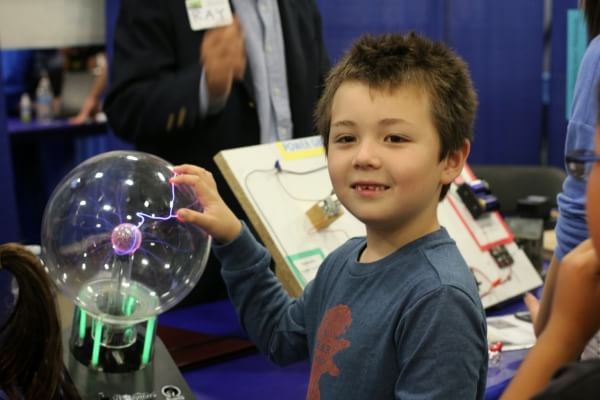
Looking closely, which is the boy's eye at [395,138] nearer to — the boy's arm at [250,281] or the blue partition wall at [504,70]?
the boy's arm at [250,281]

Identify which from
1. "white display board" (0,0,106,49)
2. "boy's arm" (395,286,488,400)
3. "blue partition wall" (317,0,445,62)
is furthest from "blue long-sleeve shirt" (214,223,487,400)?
"blue partition wall" (317,0,445,62)

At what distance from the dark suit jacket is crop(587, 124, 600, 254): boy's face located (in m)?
1.35

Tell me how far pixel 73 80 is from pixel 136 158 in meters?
4.76

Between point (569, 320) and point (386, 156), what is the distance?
38 centimetres

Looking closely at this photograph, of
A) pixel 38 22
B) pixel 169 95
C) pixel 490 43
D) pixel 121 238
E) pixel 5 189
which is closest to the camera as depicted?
pixel 121 238

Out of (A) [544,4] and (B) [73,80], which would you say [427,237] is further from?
(B) [73,80]

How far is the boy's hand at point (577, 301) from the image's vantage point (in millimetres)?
967

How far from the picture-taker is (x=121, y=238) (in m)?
1.43

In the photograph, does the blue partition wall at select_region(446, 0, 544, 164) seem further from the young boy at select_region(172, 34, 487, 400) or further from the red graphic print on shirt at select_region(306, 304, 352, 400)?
the red graphic print on shirt at select_region(306, 304, 352, 400)

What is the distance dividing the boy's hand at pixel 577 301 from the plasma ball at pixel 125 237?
723 millimetres

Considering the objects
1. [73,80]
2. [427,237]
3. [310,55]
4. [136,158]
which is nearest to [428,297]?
[427,237]

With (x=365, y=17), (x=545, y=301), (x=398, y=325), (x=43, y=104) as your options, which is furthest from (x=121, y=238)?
(x=43, y=104)

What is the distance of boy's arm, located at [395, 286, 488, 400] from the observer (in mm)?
1176

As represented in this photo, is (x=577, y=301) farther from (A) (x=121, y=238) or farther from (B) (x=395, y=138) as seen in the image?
(A) (x=121, y=238)
